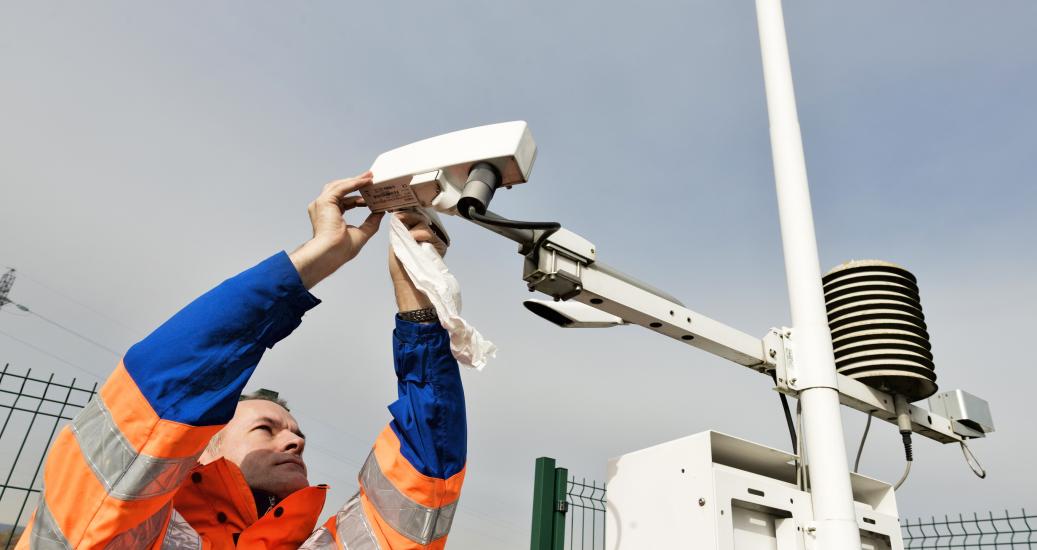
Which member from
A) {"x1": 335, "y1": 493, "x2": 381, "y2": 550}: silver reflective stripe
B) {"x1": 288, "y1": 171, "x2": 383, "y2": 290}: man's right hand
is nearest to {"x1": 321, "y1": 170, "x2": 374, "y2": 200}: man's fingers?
{"x1": 288, "y1": 171, "x2": 383, "y2": 290}: man's right hand

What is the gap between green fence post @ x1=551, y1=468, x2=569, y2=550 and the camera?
10.3 feet

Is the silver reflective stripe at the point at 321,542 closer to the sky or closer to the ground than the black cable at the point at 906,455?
closer to the ground

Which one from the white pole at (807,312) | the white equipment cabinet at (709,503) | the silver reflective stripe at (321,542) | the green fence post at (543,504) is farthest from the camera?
the green fence post at (543,504)

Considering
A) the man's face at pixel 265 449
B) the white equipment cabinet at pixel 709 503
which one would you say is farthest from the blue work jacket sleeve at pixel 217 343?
the white equipment cabinet at pixel 709 503

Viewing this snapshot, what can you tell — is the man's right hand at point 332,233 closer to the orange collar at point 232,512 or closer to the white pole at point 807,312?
the orange collar at point 232,512

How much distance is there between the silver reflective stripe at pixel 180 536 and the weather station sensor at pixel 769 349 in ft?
3.17

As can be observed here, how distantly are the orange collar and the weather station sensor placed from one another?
2.99 feet

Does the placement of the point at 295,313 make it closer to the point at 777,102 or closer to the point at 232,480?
the point at 232,480

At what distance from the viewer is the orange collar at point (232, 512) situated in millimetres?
1936

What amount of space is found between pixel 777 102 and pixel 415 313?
1.95 meters

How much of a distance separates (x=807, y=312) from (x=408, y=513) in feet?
5.44

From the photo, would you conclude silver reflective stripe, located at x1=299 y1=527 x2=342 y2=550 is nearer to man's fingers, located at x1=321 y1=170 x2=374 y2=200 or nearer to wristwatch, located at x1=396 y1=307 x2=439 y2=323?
wristwatch, located at x1=396 y1=307 x2=439 y2=323

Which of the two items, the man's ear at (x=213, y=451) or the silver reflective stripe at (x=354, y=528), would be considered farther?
the man's ear at (x=213, y=451)

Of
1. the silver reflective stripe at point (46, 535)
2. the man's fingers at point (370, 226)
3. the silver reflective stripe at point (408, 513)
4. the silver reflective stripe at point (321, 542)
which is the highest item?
the man's fingers at point (370, 226)
